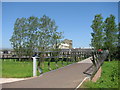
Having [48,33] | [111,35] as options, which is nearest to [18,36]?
[48,33]

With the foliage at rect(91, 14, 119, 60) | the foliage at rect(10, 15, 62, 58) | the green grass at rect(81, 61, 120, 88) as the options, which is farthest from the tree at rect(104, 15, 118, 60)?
the green grass at rect(81, 61, 120, 88)

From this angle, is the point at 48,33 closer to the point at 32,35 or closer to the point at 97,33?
the point at 32,35

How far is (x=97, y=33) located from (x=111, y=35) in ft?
7.16

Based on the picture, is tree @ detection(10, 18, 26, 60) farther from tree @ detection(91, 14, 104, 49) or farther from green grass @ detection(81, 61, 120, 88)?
green grass @ detection(81, 61, 120, 88)

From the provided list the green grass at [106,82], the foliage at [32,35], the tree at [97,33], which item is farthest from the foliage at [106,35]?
the green grass at [106,82]

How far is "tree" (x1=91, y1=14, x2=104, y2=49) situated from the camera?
109 feet

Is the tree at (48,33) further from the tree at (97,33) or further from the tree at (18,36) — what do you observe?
the tree at (97,33)

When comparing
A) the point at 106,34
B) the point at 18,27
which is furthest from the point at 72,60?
the point at 106,34

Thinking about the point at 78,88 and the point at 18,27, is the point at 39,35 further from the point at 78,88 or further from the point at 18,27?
the point at 78,88

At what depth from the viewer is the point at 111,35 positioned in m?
33.1

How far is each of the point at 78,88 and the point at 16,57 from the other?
74.3ft

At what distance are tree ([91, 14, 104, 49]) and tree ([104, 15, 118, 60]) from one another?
824mm

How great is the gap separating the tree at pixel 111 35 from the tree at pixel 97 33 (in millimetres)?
824

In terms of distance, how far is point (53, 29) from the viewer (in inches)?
850
